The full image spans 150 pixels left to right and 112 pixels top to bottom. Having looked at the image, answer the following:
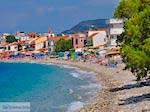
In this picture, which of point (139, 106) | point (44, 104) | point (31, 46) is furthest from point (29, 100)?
point (31, 46)

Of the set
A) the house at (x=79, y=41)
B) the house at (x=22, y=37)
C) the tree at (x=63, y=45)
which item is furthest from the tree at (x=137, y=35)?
the house at (x=22, y=37)

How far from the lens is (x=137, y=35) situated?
26.1m

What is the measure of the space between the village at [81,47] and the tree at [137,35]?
31.2 meters

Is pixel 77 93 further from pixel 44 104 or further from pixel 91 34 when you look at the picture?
pixel 91 34

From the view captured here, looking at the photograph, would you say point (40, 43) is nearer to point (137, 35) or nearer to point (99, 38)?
point (99, 38)

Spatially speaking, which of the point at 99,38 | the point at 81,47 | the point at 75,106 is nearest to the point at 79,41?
the point at 81,47

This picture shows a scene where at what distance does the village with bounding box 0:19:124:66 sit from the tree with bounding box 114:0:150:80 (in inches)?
1229

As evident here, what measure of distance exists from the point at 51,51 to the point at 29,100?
75.4 m

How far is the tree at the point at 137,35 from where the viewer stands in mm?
23141

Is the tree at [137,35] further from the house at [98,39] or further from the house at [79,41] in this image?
the house at [79,41]

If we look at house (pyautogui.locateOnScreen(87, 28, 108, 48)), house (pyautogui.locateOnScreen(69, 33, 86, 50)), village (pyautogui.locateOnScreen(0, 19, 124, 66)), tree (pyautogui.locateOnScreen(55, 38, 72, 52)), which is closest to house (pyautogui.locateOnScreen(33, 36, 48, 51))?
village (pyautogui.locateOnScreen(0, 19, 124, 66))

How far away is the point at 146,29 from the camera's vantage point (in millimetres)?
23750

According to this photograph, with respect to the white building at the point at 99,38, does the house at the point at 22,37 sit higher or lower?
higher

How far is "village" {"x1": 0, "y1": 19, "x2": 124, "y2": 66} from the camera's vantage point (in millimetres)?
78750
